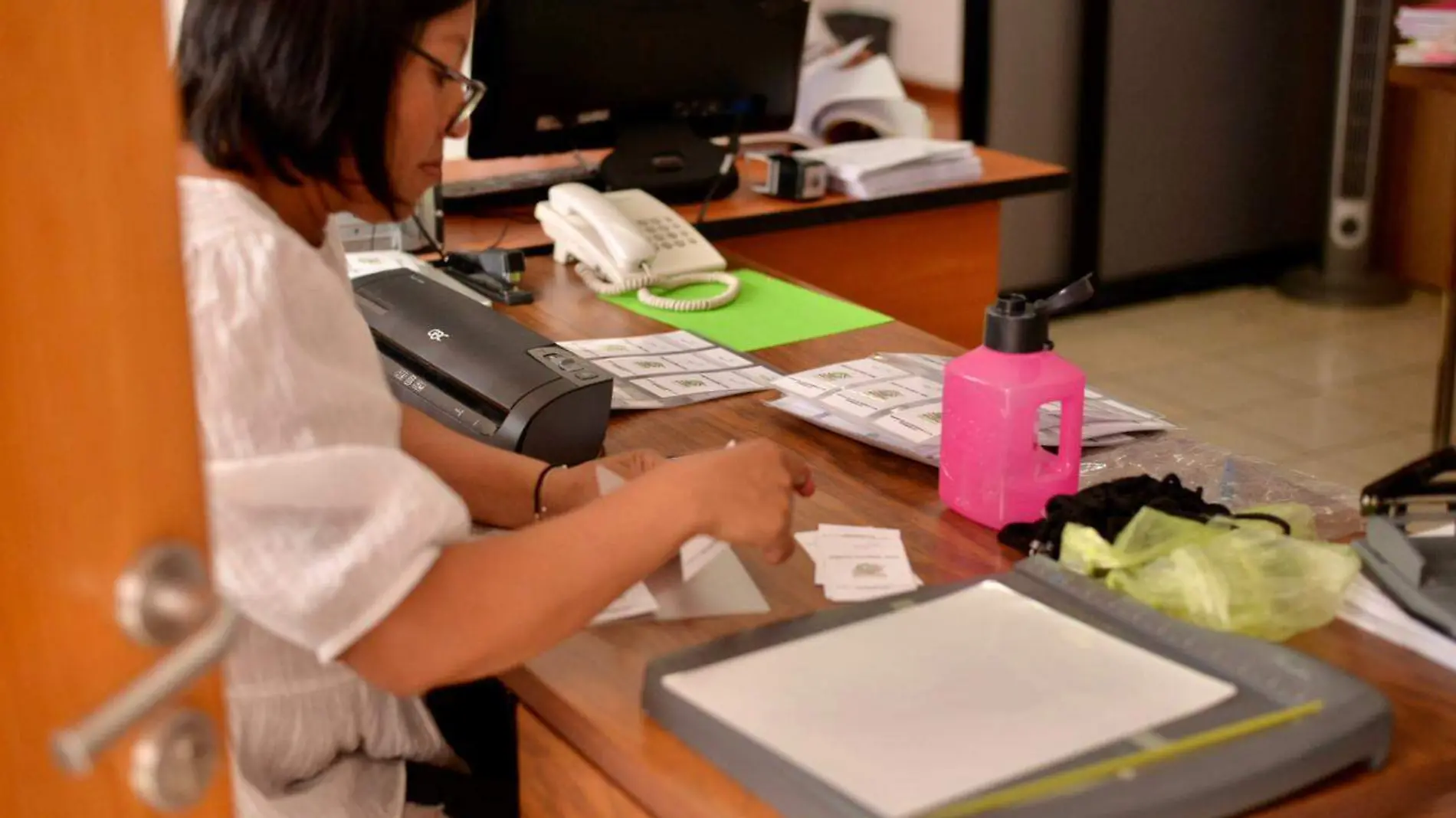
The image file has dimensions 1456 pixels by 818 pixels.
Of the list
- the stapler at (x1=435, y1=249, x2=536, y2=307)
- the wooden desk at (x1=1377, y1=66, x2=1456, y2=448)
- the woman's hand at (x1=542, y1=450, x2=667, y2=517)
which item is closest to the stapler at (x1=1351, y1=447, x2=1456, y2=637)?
the woman's hand at (x1=542, y1=450, x2=667, y2=517)

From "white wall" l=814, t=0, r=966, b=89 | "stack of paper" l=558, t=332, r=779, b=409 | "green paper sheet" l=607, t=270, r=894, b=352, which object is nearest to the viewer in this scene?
"stack of paper" l=558, t=332, r=779, b=409

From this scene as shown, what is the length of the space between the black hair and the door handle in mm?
462

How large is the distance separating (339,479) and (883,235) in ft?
5.78

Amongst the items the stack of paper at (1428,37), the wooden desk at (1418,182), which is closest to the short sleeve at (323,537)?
the stack of paper at (1428,37)

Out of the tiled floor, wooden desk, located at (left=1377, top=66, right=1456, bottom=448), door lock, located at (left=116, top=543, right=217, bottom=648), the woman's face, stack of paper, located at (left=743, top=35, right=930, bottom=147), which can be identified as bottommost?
the tiled floor

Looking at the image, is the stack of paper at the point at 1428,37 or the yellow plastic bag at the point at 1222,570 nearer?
the yellow plastic bag at the point at 1222,570

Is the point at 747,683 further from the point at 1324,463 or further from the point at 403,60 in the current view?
the point at 1324,463

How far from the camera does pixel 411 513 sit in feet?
3.35

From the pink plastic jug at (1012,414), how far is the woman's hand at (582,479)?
0.27m

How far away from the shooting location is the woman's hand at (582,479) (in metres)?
1.43

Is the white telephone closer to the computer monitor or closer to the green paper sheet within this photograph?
the green paper sheet

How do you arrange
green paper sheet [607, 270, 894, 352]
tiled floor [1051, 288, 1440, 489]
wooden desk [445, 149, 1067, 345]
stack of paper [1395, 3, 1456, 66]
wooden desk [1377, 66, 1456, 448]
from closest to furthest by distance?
green paper sheet [607, 270, 894, 352]
wooden desk [445, 149, 1067, 345]
stack of paper [1395, 3, 1456, 66]
tiled floor [1051, 288, 1440, 489]
wooden desk [1377, 66, 1456, 448]

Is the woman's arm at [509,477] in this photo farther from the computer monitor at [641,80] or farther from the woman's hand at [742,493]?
the computer monitor at [641,80]

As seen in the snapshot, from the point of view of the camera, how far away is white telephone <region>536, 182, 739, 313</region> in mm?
2154
